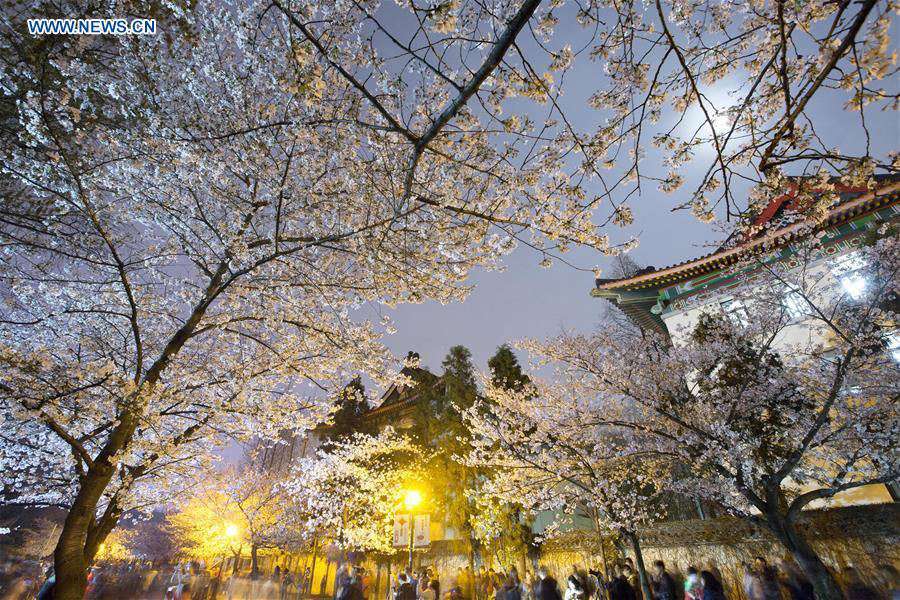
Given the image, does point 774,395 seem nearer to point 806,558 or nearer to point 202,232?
point 806,558

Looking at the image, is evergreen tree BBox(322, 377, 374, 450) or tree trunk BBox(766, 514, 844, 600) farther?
evergreen tree BBox(322, 377, 374, 450)

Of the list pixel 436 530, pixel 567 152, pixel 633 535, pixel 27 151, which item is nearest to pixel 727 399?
pixel 633 535

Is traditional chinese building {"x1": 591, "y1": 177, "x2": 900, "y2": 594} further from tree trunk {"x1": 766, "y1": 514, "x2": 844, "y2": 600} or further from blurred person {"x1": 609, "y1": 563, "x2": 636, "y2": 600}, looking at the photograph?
blurred person {"x1": 609, "y1": 563, "x2": 636, "y2": 600}

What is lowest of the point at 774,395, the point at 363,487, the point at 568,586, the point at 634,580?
the point at 568,586

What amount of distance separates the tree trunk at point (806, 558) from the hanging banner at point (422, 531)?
1004cm

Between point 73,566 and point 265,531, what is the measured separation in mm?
23677

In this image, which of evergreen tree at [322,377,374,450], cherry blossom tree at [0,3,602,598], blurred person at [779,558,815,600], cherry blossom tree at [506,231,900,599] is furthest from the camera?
evergreen tree at [322,377,374,450]

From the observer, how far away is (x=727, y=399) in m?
9.43

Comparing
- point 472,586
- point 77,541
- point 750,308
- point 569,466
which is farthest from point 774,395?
point 77,541

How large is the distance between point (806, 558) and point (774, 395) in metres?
4.32

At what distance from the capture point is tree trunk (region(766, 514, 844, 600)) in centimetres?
619

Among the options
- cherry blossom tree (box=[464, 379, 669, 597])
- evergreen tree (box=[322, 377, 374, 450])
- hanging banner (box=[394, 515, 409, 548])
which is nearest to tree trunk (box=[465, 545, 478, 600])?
cherry blossom tree (box=[464, 379, 669, 597])

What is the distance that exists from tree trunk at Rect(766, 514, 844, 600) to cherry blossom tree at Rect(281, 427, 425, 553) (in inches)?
496

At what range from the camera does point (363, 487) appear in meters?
18.5
